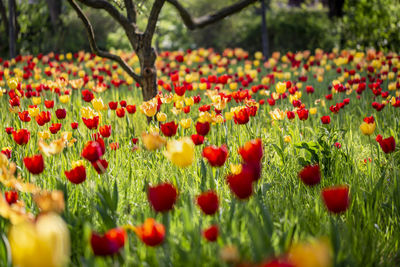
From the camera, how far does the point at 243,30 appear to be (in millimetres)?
12758

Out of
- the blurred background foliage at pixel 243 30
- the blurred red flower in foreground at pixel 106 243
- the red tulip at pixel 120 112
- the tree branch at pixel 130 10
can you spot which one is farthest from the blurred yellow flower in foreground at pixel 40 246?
the blurred background foliage at pixel 243 30

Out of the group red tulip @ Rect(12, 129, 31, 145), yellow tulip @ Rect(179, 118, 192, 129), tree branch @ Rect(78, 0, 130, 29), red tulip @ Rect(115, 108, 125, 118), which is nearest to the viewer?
red tulip @ Rect(12, 129, 31, 145)

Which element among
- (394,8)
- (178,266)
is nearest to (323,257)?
(178,266)

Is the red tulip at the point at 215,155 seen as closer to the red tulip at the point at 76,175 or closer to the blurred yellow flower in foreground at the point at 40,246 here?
the red tulip at the point at 76,175

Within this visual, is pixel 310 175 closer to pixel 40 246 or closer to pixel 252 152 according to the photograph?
pixel 252 152

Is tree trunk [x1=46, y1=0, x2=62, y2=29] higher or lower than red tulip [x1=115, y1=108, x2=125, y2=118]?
higher

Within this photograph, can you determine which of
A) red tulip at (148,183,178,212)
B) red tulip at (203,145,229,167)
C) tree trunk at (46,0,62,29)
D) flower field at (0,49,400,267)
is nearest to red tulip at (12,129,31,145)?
flower field at (0,49,400,267)

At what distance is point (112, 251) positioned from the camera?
1.14m

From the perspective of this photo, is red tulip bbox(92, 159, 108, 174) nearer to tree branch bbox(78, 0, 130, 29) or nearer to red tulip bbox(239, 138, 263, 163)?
red tulip bbox(239, 138, 263, 163)

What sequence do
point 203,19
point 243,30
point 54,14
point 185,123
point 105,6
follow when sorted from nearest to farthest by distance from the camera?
point 185,123
point 105,6
point 203,19
point 54,14
point 243,30

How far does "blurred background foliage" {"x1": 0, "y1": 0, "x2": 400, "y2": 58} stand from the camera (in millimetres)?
9188

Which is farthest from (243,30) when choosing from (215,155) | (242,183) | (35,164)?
(242,183)

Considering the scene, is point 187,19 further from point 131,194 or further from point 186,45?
point 186,45

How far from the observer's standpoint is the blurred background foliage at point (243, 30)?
9.19 metres
